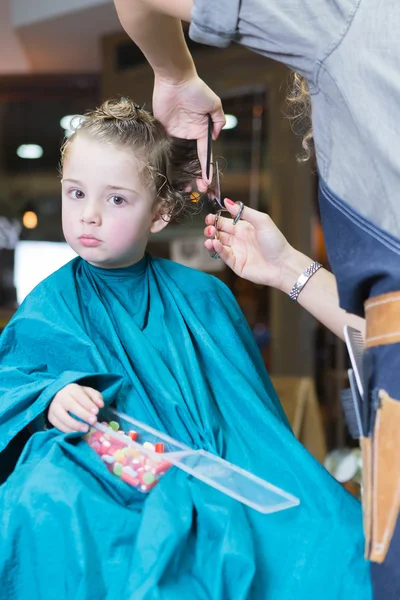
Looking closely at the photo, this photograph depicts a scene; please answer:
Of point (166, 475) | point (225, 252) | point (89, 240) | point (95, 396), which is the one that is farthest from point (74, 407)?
point (225, 252)

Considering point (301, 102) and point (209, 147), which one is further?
point (209, 147)

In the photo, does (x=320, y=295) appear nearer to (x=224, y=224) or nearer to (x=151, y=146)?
(x=224, y=224)

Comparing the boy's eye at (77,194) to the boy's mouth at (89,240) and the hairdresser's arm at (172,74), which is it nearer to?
the boy's mouth at (89,240)

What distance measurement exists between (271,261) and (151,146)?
353mm

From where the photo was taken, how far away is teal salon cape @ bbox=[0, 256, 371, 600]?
113 cm

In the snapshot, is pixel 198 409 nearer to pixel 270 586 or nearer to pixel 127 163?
pixel 270 586

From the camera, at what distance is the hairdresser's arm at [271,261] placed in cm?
143

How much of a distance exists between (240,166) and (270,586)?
12.4 feet

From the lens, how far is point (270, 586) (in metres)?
1.18

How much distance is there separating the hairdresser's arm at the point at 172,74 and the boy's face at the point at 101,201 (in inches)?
5.8

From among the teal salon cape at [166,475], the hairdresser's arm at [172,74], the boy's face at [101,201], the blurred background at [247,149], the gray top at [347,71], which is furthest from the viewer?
the blurred background at [247,149]

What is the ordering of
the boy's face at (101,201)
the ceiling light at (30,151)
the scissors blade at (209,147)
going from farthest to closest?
1. the ceiling light at (30,151)
2. the scissors blade at (209,147)
3. the boy's face at (101,201)

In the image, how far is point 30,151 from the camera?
577cm

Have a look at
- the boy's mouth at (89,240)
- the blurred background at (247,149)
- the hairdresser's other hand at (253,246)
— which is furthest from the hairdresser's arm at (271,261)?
the blurred background at (247,149)
